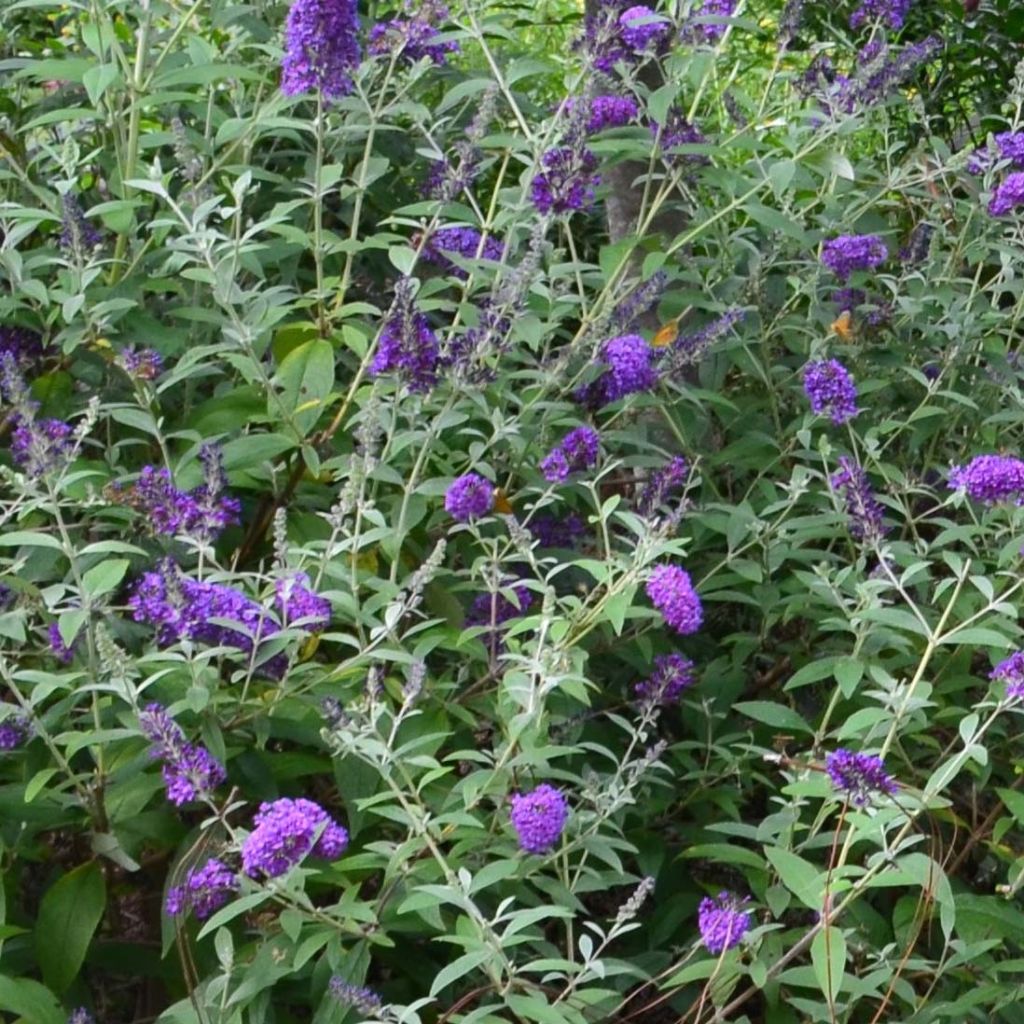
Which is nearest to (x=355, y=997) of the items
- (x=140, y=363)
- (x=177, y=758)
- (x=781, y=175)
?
(x=177, y=758)

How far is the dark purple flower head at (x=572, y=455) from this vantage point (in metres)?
2.82

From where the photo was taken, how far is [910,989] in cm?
248

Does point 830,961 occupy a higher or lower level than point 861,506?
lower

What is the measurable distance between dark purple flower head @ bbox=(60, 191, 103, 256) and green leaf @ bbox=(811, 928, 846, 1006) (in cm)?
166

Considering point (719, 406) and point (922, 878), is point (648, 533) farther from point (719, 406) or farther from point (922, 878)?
point (719, 406)

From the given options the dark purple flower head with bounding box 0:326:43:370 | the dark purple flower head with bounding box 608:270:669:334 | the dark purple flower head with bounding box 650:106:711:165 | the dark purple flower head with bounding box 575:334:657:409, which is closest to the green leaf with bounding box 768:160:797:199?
the dark purple flower head with bounding box 650:106:711:165

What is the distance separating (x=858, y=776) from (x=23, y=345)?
5.75ft

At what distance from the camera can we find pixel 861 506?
2.73m

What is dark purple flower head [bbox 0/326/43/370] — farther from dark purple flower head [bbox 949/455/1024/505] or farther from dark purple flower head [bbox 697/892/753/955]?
dark purple flower head [bbox 949/455/1024/505]

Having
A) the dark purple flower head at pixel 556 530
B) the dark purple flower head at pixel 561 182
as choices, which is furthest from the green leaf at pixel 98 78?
the dark purple flower head at pixel 556 530

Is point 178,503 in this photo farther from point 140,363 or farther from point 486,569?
point 486,569

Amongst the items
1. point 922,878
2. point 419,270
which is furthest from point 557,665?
point 419,270

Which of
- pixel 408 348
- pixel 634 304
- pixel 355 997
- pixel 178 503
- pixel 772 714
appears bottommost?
pixel 772 714

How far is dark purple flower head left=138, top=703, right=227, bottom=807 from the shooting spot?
216 centimetres
